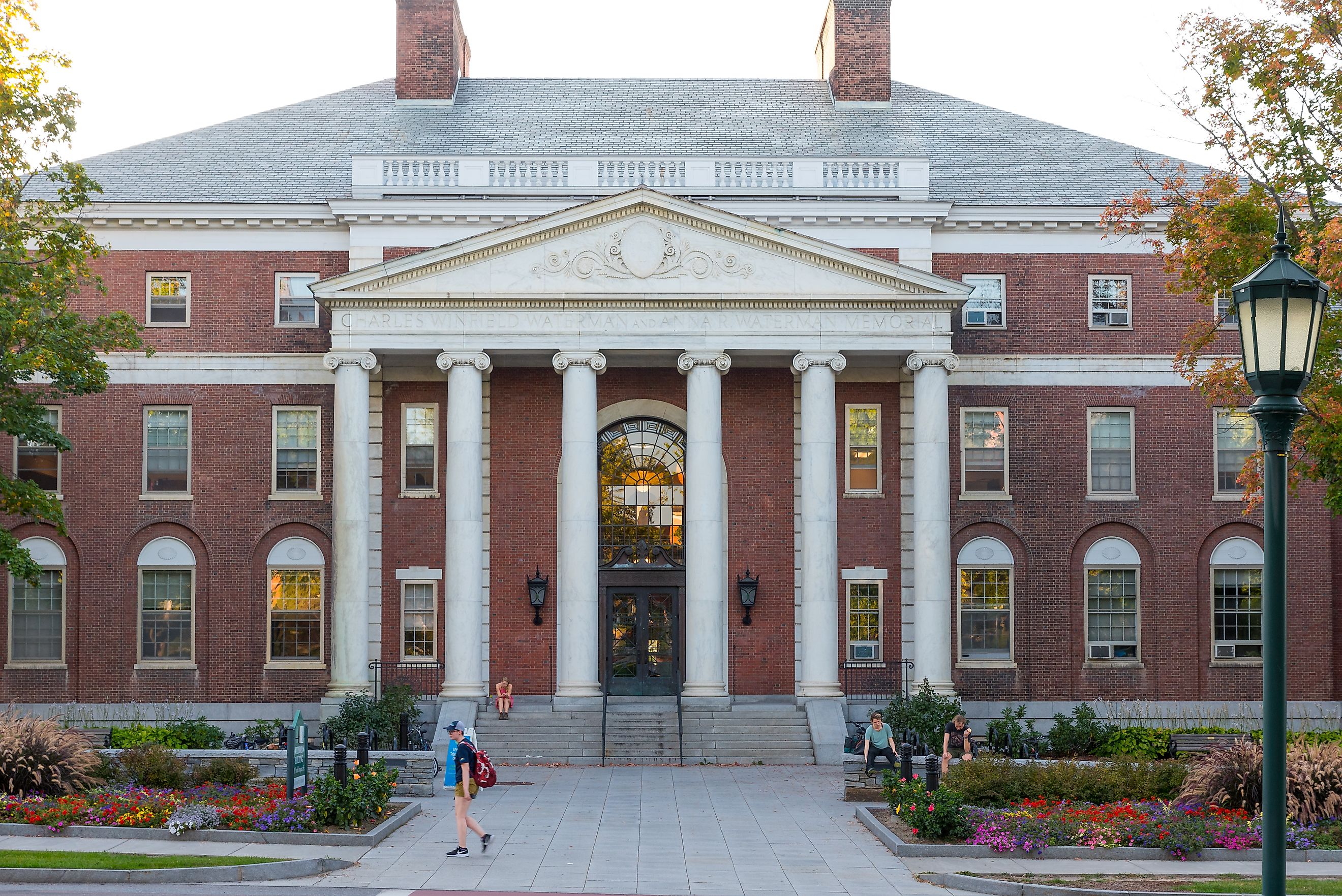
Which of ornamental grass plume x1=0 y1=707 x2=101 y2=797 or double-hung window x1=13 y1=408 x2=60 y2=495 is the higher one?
double-hung window x1=13 y1=408 x2=60 y2=495

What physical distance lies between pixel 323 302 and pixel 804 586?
13.1 metres

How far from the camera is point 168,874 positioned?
16.4 m

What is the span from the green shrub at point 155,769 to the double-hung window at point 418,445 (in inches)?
544

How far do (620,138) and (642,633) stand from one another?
46.1ft

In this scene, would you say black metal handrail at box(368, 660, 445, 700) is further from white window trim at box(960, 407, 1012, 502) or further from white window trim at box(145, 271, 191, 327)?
white window trim at box(960, 407, 1012, 502)

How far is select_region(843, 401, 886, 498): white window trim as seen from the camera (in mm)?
35594

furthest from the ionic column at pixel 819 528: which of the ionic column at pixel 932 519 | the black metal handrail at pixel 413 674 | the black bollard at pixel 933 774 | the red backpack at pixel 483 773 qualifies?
the red backpack at pixel 483 773

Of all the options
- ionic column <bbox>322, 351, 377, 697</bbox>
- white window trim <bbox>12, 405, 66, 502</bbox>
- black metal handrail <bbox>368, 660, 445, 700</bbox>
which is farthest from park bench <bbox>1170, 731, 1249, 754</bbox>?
white window trim <bbox>12, 405, 66, 502</bbox>

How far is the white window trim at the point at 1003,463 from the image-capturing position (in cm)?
3562

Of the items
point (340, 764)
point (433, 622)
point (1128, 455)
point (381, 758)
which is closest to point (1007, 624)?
point (1128, 455)

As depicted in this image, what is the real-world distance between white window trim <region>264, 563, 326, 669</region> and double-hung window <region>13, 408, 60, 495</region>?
482 centimetres

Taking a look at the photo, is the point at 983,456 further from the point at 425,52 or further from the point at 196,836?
the point at 196,836

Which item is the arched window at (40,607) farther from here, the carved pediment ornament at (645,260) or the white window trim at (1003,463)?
the white window trim at (1003,463)

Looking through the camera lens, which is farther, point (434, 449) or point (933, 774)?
point (434, 449)
